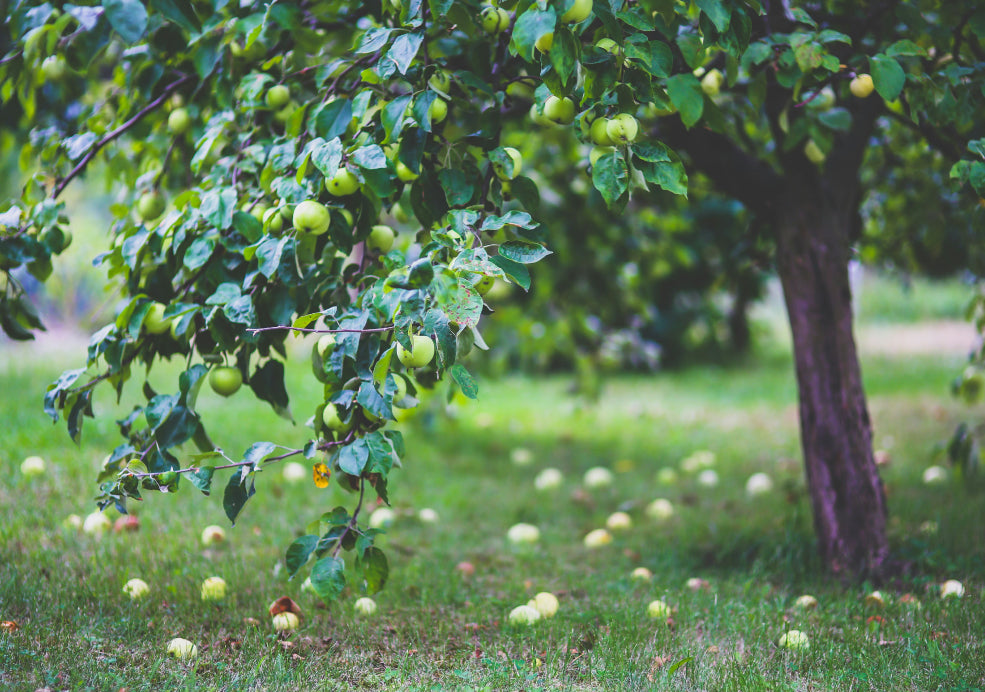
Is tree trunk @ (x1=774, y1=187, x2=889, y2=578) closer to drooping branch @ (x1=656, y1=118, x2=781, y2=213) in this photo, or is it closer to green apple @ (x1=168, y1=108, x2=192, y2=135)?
drooping branch @ (x1=656, y1=118, x2=781, y2=213)

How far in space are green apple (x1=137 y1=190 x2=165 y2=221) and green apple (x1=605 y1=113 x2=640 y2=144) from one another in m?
1.22

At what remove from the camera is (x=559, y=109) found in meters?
1.54

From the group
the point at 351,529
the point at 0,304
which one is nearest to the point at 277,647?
the point at 351,529

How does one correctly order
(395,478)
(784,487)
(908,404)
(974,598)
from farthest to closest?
(908,404) → (395,478) → (784,487) → (974,598)

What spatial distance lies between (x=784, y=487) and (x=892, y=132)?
59.4 inches

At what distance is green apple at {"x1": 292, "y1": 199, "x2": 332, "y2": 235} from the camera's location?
4.59 feet

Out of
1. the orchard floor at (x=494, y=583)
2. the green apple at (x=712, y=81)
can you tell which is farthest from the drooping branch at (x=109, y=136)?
the green apple at (x=712, y=81)

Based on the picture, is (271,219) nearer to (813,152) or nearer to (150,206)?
(150,206)

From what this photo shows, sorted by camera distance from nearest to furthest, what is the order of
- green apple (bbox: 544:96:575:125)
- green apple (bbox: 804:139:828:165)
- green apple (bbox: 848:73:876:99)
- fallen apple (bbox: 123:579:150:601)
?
green apple (bbox: 544:96:575:125) → green apple (bbox: 848:73:876:99) → fallen apple (bbox: 123:579:150:601) → green apple (bbox: 804:139:828:165)

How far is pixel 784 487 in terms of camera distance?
3.33 metres

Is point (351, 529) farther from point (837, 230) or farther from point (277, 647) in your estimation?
point (837, 230)

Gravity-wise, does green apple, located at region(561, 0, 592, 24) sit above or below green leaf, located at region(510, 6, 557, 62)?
above

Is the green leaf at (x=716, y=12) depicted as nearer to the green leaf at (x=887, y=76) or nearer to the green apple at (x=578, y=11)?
the green apple at (x=578, y=11)

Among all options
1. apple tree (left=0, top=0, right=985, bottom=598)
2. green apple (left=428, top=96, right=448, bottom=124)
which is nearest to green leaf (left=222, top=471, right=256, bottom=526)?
apple tree (left=0, top=0, right=985, bottom=598)
